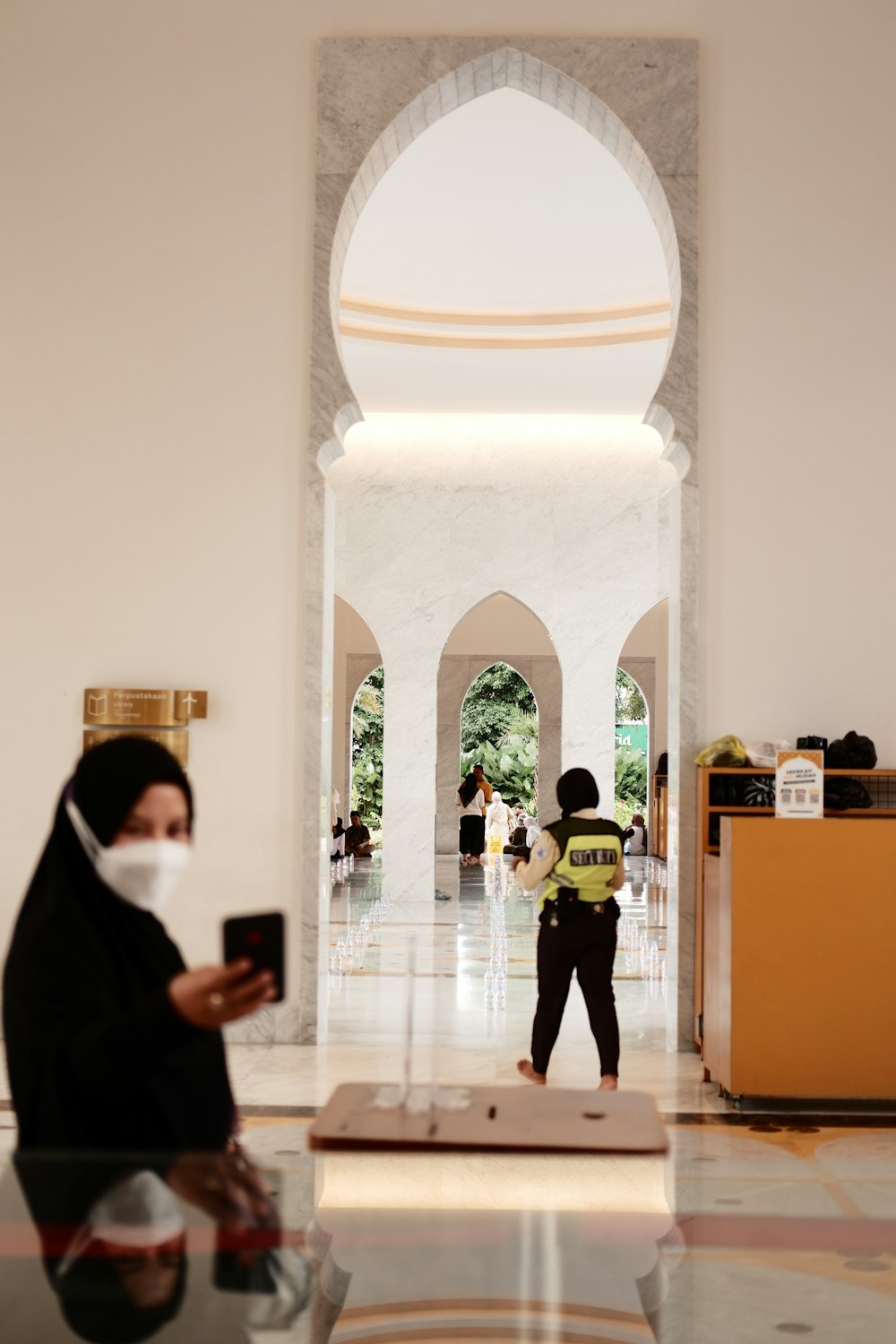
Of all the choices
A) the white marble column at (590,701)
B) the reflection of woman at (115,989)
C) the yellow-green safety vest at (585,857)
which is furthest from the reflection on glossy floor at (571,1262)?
the white marble column at (590,701)

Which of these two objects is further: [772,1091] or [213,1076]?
[772,1091]

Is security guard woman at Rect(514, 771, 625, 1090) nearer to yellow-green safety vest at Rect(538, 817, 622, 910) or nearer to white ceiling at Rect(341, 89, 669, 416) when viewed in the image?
yellow-green safety vest at Rect(538, 817, 622, 910)

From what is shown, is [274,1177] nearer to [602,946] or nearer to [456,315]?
[602,946]

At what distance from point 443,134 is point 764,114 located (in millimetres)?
2730

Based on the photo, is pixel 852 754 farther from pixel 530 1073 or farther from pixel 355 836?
pixel 355 836

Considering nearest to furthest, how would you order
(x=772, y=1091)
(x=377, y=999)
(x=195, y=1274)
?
1. (x=195, y=1274)
2. (x=772, y=1091)
3. (x=377, y=999)

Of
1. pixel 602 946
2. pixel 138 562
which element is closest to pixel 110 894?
pixel 602 946

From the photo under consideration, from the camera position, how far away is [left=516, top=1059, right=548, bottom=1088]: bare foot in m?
6.19

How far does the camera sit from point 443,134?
927 cm

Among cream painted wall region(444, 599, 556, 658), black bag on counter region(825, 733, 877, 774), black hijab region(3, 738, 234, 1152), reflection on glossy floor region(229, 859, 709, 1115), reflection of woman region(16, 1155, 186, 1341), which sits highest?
cream painted wall region(444, 599, 556, 658)

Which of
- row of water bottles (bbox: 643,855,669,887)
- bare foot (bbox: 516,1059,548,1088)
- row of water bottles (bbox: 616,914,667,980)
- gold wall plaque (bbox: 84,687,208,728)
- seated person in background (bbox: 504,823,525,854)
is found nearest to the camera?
bare foot (bbox: 516,1059,548,1088)

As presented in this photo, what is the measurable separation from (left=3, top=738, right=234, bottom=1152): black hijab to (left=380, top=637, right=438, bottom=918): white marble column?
42.0 feet

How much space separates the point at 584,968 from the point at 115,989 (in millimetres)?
4290

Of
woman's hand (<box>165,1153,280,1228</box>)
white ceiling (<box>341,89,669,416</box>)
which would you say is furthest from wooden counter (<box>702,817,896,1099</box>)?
white ceiling (<box>341,89,669,416</box>)
